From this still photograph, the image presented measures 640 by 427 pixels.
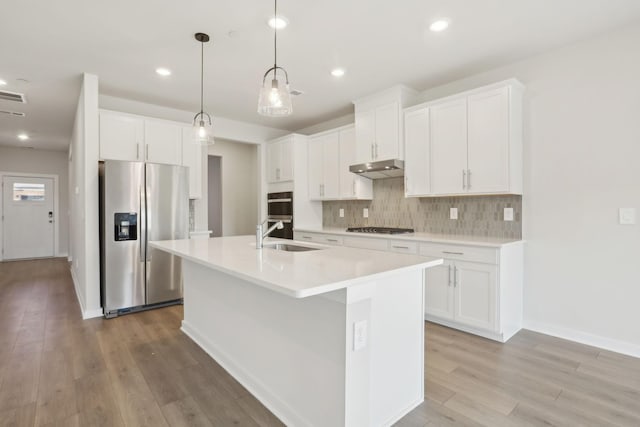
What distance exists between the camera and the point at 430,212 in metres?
3.86

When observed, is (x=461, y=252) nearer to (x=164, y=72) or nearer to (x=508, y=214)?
(x=508, y=214)

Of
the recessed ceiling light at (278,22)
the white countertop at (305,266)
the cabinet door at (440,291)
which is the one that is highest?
the recessed ceiling light at (278,22)

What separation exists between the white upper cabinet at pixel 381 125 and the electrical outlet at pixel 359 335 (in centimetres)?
263

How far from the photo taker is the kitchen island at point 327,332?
1.46m

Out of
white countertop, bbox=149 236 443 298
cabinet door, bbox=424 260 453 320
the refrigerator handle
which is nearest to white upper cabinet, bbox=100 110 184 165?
the refrigerator handle

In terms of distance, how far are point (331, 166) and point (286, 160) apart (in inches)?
31.2

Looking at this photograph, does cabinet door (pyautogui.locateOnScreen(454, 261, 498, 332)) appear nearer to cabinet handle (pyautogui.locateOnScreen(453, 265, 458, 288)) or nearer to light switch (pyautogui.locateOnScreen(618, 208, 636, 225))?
cabinet handle (pyautogui.locateOnScreen(453, 265, 458, 288))

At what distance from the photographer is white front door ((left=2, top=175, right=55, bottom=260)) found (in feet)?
23.7

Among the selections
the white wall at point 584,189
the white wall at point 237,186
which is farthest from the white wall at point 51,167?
the white wall at point 584,189

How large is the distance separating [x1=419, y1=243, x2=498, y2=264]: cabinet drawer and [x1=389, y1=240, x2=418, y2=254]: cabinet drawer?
3.0 inches

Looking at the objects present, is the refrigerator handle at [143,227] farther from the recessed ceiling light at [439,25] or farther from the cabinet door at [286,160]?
the recessed ceiling light at [439,25]

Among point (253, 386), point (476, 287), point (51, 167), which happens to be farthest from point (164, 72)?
point (51, 167)

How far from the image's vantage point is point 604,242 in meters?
2.67

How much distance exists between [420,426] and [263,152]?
181 inches
